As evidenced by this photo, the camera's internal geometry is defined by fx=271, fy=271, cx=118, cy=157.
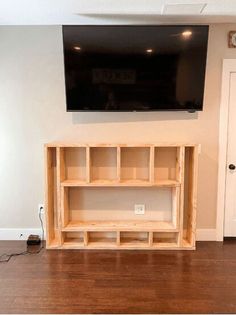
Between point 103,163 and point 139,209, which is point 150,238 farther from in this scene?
point 103,163

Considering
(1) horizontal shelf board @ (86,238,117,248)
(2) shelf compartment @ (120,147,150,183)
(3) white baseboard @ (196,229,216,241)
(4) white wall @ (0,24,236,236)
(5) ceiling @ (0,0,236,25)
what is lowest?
(1) horizontal shelf board @ (86,238,117,248)

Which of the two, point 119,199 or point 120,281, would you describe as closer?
point 120,281

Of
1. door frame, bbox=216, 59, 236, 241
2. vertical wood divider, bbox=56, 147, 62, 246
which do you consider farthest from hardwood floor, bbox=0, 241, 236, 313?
door frame, bbox=216, 59, 236, 241

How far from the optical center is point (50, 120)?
305cm

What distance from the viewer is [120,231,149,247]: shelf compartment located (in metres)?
3.00

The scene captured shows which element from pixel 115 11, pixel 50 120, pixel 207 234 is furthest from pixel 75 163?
pixel 207 234

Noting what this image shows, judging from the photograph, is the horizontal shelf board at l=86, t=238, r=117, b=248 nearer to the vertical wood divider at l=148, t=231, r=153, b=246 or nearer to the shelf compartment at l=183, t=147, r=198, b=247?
the vertical wood divider at l=148, t=231, r=153, b=246

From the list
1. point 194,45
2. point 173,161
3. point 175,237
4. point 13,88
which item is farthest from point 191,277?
point 13,88

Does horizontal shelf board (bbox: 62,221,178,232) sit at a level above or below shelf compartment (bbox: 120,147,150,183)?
below

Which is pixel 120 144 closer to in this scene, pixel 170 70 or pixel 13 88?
pixel 170 70

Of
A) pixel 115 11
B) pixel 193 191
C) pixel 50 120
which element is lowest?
pixel 193 191

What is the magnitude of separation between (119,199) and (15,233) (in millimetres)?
1292

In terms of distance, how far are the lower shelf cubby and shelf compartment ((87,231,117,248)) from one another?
9cm

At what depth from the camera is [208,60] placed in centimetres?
295
